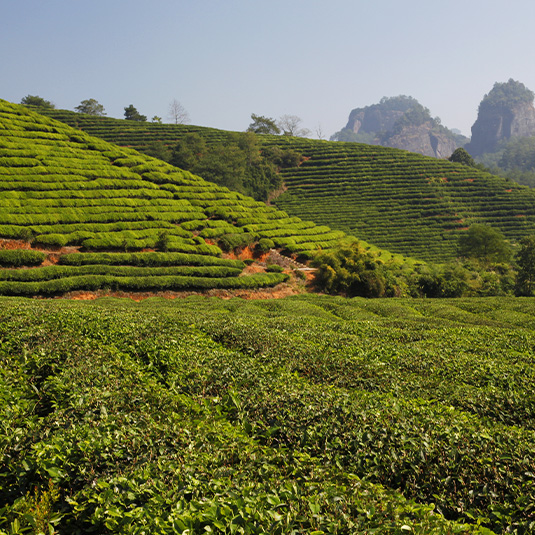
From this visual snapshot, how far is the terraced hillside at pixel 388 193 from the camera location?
64625 millimetres

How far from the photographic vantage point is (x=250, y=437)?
609 cm

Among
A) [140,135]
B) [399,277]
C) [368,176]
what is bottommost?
[399,277]

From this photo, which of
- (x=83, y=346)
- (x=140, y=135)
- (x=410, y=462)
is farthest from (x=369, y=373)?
(x=140, y=135)

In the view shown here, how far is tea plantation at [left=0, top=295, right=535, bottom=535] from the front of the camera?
4.13m

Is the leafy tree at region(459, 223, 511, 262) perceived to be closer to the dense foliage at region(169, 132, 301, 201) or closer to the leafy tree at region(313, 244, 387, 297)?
the leafy tree at region(313, 244, 387, 297)

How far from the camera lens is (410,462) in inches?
216

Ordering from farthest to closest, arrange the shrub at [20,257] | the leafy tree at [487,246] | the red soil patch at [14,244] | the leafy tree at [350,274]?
the leafy tree at [487,246], the leafy tree at [350,274], the red soil patch at [14,244], the shrub at [20,257]

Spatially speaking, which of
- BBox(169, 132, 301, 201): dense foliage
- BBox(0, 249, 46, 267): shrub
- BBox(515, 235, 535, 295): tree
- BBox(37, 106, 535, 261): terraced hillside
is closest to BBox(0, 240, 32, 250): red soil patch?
BBox(0, 249, 46, 267): shrub

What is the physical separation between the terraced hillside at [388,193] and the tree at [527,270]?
16.1 meters

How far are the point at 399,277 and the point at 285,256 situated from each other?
11.9 meters

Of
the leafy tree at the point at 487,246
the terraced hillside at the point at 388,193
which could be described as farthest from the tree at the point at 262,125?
the leafy tree at the point at 487,246

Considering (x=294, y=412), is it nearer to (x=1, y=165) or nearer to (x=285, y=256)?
(x=285, y=256)

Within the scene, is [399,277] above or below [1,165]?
below

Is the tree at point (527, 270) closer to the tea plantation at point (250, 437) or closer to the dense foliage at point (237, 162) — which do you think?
the tea plantation at point (250, 437)
